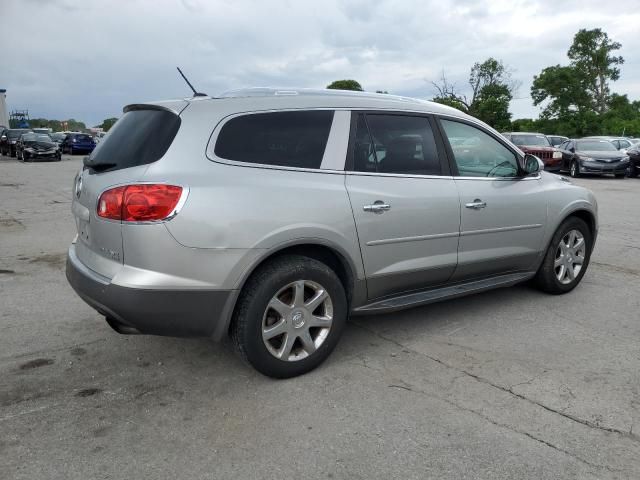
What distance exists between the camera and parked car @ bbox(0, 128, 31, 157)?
3080 cm

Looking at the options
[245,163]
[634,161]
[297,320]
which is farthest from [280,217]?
[634,161]

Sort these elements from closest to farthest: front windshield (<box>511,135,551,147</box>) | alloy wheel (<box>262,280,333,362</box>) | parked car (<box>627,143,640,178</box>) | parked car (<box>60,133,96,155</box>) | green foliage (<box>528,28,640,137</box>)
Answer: alloy wheel (<box>262,280,333,362</box>), parked car (<box>627,143,640,178</box>), front windshield (<box>511,135,551,147</box>), parked car (<box>60,133,96,155</box>), green foliage (<box>528,28,640,137</box>)

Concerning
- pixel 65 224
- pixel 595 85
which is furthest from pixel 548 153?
pixel 595 85

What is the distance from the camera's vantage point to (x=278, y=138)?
3.41 meters

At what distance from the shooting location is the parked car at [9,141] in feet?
101

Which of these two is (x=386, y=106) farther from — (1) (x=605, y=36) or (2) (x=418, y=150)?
(1) (x=605, y=36)

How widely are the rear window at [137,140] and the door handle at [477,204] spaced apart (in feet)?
7.37

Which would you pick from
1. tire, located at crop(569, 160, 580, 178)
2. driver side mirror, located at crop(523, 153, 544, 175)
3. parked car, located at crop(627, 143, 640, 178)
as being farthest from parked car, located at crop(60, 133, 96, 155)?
driver side mirror, located at crop(523, 153, 544, 175)

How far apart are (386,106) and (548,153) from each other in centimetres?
1846

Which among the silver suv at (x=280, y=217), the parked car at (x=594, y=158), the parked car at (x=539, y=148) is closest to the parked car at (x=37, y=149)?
the parked car at (x=539, y=148)

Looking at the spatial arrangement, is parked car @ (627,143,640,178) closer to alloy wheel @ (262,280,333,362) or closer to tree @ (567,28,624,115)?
alloy wheel @ (262,280,333,362)

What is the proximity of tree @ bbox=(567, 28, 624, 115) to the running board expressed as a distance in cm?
6361

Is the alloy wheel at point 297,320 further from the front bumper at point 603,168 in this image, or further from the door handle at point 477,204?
the front bumper at point 603,168

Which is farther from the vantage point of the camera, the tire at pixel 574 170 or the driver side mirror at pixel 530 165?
the tire at pixel 574 170
